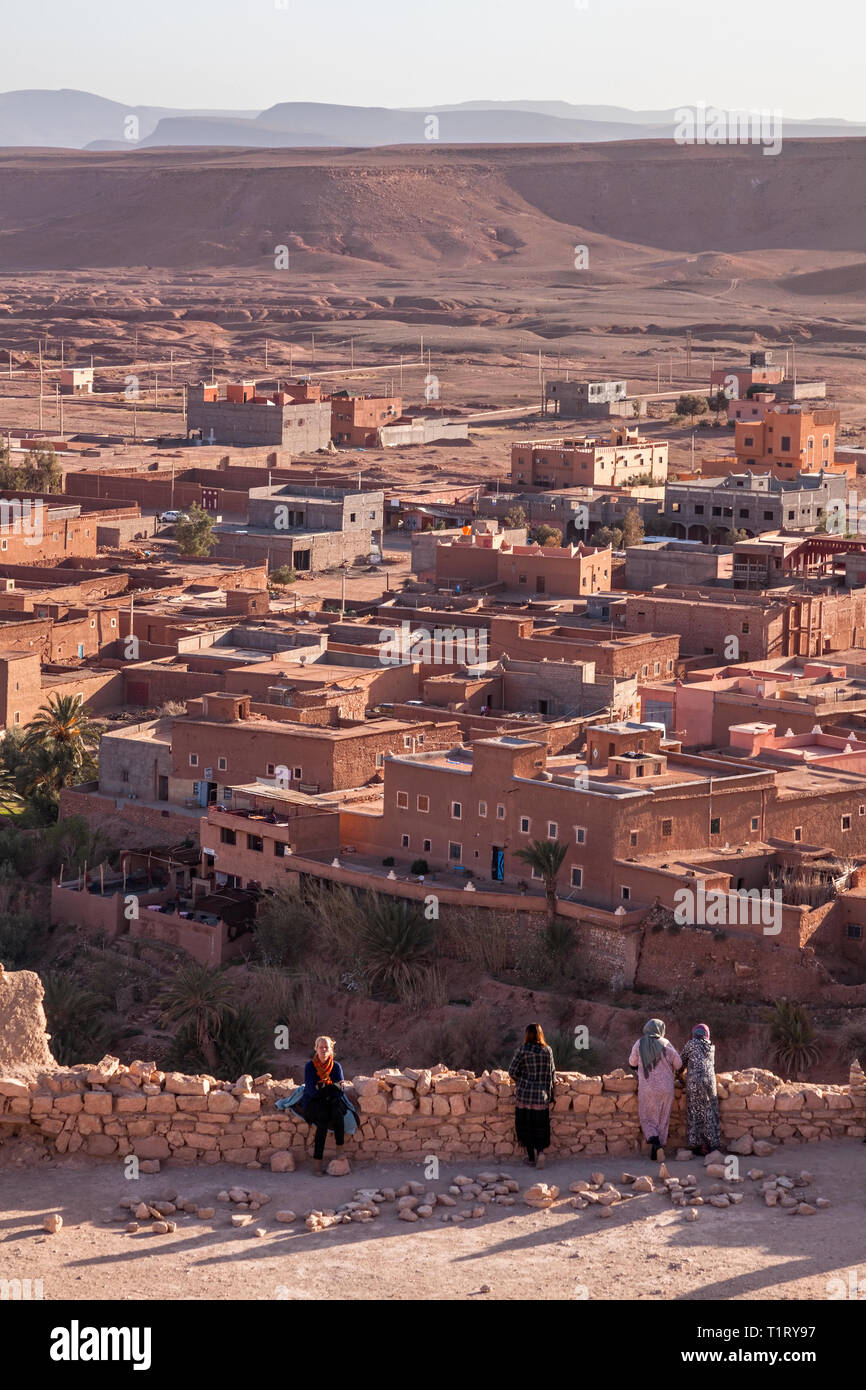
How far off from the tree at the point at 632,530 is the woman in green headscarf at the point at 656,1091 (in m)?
37.4

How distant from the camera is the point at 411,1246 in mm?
8430

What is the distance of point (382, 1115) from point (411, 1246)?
3.16 ft

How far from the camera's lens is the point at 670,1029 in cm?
1977

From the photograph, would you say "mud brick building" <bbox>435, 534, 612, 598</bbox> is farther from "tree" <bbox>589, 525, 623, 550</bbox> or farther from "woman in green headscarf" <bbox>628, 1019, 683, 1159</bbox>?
"woman in green headscarf" <bbox>628, 1019, 683, 1159</bbox>

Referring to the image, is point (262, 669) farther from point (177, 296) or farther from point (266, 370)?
point (177, 296)

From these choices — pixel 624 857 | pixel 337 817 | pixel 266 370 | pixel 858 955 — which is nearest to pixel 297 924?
pixel 337 817

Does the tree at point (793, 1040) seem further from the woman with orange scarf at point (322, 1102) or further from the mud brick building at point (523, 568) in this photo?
the mud brick building at point (523, 568)

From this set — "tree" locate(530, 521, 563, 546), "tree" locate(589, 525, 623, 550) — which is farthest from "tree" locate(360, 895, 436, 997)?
"tree" locate(589, 525, 623, 550)

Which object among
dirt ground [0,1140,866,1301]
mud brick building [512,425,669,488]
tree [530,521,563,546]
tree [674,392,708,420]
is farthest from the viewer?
tree [674,392,708,420]

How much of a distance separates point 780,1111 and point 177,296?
399 feet

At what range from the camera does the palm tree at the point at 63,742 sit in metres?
28.0

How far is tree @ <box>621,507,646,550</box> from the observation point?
47406 millimetres

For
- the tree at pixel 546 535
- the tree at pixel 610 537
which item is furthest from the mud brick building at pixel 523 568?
the tree at pixel 610 537

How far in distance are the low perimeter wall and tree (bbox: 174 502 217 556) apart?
38.2m
